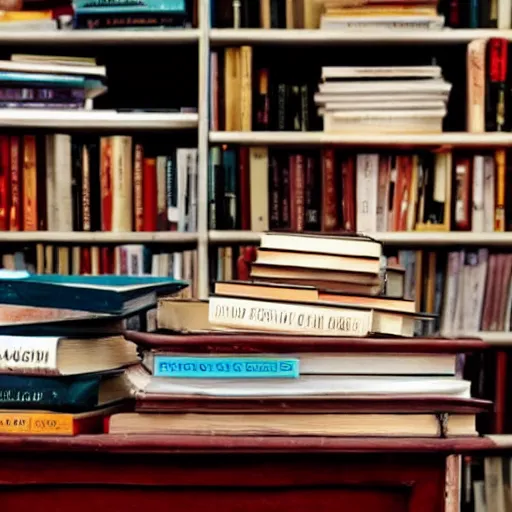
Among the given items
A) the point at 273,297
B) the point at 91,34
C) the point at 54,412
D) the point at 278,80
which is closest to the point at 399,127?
the point at 278,80

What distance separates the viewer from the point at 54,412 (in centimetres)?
83

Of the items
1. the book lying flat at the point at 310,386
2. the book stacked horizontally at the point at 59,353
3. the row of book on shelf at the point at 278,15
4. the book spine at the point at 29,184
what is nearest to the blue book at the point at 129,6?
the row of book on shelf at the point at 278,15

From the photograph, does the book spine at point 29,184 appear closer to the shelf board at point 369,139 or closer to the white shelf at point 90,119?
the white shelf at point 90,119

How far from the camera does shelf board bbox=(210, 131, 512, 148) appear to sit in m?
2.16

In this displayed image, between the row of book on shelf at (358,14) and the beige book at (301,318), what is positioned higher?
the row of book on shelf at (358,14)

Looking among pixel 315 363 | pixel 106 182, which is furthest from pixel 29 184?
pixel 315 363

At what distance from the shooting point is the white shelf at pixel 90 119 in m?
2.19

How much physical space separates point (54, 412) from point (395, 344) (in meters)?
0.33

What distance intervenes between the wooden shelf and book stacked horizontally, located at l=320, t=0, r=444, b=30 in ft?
5.27

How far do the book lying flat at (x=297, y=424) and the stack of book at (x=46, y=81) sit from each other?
1.52 meters

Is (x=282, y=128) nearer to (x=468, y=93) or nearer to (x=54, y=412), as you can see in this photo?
(x=468, y=93)

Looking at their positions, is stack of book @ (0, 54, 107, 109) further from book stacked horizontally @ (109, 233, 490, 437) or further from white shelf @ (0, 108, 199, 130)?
book stacked horizontally @ (109, 233, 490, 437)

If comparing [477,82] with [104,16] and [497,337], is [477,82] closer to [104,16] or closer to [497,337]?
[497,337]

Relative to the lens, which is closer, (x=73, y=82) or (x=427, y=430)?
(x=427, y=430)
